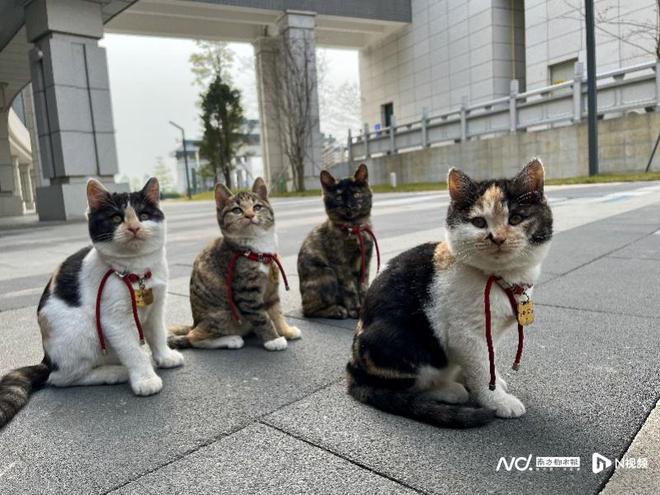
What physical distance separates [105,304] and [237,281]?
2.52ft

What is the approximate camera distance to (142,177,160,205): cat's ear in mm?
2495

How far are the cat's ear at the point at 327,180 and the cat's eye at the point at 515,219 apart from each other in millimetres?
1829

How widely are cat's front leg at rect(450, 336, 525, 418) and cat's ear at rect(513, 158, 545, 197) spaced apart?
599 millimetres

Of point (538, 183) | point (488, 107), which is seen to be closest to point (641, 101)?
point (488, 107)

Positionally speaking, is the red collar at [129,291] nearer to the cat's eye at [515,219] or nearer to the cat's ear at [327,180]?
the cat's ear at [327,180]

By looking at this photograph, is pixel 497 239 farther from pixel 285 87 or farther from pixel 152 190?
pixel 285 87

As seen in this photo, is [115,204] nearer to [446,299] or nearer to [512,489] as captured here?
[446,299]

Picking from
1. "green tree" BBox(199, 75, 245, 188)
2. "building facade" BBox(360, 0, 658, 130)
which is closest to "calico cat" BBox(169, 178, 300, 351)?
"building facade" BBox(360, 0, 658, 130)

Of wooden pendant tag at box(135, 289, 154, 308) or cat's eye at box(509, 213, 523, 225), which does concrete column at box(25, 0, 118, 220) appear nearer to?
wooden pendant tag at box(135, 289, 154, 308)

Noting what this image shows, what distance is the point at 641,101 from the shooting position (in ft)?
54.2

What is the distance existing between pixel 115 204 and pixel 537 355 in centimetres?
227

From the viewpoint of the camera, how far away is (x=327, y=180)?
3.49 metres

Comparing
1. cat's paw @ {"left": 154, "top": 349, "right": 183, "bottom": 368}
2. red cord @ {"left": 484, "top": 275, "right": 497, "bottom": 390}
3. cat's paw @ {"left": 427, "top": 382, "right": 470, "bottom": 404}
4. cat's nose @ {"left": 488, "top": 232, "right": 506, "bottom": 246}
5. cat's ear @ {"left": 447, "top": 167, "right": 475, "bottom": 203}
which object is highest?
cat's ear @ {"left": 447, "top": 167, "right": 475, "bottom": 203}

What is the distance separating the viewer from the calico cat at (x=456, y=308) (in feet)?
5.89
